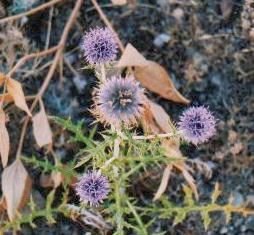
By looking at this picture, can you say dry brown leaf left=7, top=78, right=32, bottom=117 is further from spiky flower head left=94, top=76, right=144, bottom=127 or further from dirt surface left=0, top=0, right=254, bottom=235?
spiky flower head left=94, top=76, right=144, bottom=127

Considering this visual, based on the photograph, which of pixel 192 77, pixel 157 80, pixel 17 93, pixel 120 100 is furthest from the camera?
pixel 192 77

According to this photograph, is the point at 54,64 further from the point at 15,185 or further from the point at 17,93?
the point at 15,185

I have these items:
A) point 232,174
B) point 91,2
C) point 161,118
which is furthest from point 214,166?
point 91,2

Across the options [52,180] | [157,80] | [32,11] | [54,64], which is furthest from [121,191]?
[32,11]

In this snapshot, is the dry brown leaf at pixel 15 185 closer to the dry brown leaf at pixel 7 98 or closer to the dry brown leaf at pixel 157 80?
the dry brown leaf at pixel 7 98

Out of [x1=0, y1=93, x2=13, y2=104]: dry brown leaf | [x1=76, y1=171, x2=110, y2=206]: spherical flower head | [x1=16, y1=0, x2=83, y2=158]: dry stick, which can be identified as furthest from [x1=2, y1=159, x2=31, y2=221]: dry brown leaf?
[x1=76, y1=171, x2=110, y2=206]: spherical flower head
